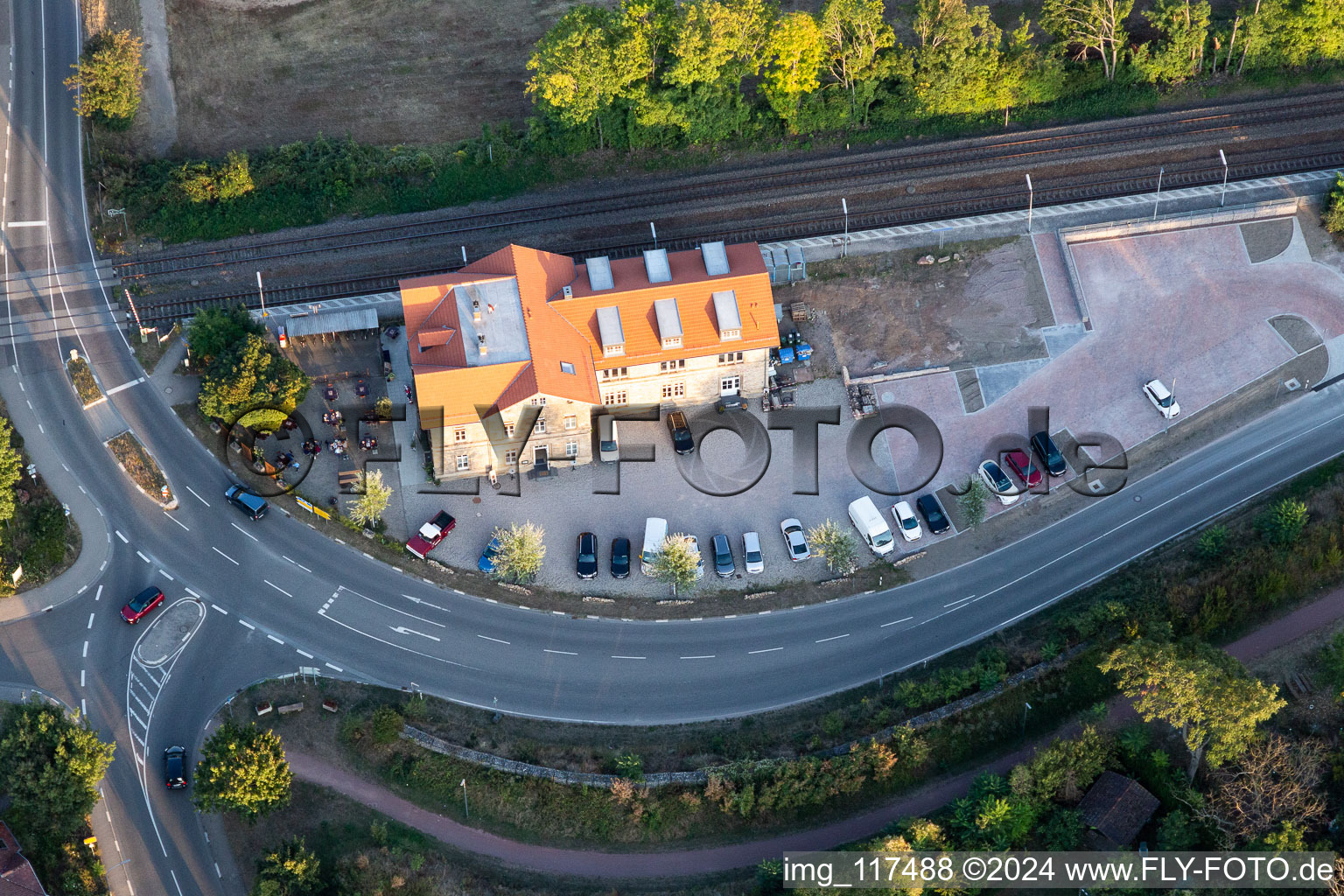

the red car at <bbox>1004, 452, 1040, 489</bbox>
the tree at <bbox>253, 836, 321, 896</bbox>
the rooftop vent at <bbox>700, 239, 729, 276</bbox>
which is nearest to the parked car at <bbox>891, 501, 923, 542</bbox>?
the red car at <bbox>1004, 452, 1040, 489</bbox>

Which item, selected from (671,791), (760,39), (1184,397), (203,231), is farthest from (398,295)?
(1184,397)

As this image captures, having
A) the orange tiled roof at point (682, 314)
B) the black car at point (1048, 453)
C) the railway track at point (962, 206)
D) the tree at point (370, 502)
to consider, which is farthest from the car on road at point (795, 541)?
the tree at point (370, 502)

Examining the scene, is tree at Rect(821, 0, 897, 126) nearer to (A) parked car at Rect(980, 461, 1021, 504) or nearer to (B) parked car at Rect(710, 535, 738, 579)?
(A) parked car at Rect(980, 461, 1021, 504)

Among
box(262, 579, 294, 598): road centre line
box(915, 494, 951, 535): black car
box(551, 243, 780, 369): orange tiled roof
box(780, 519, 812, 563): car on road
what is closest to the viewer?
box(262, 579, 294, 598): road centre line

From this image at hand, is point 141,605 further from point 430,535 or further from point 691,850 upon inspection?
point 691,850

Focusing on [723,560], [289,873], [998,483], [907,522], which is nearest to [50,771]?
[289,873]

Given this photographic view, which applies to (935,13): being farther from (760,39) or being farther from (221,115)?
(221,115)

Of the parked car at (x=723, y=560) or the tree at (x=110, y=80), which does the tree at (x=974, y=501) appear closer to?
the parked car at (x=723, y=560)
